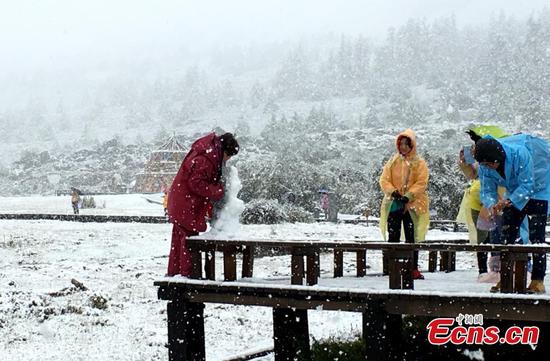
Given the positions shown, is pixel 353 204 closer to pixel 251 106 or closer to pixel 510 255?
pixel 510 255

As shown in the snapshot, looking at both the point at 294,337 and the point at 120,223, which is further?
the point at 120,223

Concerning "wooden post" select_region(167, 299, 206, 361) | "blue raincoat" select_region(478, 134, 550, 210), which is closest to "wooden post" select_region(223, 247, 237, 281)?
"wooden post" select_region(167, 299, 206, 361)

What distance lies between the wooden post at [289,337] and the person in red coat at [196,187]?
197 cm

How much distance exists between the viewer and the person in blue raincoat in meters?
5.85

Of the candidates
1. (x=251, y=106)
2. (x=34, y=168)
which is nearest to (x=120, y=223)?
(x=34, y=168)

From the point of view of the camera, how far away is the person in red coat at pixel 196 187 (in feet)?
22.1

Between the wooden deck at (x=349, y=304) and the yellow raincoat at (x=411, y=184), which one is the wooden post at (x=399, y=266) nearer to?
the wooden deck at (x=349, y=304)

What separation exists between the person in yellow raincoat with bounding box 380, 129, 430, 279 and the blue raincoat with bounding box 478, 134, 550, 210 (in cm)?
131

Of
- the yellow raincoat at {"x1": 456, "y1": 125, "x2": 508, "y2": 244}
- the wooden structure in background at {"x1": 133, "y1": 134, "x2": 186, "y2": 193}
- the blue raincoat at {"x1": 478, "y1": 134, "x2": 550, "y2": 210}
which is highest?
the blue raincoat at {"x1": 478, "y1": 134, "x2": 550, "y2": 210}

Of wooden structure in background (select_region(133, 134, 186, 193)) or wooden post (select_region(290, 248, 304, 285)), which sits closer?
wooden post (select_region(290, 248, 304, 285))

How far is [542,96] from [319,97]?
5554cm

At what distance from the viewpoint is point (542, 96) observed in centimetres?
9850

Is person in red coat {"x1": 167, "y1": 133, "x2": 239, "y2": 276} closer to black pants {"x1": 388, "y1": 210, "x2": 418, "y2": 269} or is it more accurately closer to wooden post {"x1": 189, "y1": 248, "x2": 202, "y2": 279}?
wooden post {"x1": 189, "y1": 248, "x2": 202, "y2": 279}

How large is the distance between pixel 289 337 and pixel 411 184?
268 centimetres
